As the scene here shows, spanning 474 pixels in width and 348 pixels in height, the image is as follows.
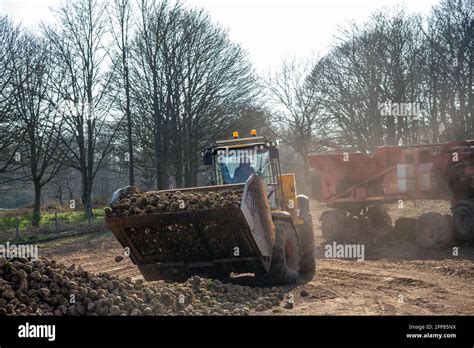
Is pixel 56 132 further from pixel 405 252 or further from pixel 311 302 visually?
pixel 311 302

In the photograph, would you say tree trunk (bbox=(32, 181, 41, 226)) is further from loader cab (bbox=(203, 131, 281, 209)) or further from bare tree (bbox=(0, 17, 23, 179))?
loader cab (bbox=(203, 131, 281, 209))

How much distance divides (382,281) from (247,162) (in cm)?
344

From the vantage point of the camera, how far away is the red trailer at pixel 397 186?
1444 centimetres

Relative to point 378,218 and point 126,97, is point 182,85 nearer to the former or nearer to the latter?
point 126,97

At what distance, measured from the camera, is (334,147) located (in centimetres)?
3778

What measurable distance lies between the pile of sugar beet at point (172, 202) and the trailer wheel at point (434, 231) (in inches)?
288

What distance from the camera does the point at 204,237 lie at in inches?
366

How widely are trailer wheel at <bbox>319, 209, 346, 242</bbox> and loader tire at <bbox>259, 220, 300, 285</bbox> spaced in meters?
7.54

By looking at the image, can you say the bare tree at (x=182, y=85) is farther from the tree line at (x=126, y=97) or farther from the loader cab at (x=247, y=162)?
the loader cab at (x=247, y=162)

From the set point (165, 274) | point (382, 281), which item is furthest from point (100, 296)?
point (382, 281)

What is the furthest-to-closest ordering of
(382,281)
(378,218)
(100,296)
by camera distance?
(378,218) < (382,281) < (100,296)

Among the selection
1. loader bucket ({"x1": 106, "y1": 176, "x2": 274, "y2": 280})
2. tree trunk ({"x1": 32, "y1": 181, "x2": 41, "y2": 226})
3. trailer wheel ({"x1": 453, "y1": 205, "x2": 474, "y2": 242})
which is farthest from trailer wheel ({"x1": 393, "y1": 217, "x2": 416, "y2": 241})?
tree trunk ({"x1": 32, "y1": 181, "x2": 41, "y2": 226})
